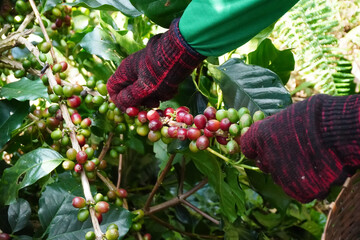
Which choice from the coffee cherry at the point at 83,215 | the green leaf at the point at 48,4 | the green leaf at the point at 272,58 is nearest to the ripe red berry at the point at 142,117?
the coffee cherry at the point at 83,215

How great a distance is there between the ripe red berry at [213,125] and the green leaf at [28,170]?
33 cm

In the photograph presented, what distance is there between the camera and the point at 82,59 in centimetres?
109

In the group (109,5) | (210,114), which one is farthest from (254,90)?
(109,5)

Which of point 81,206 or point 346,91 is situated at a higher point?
point 81,206

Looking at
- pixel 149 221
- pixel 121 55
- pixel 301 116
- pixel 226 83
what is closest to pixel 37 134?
pixel 121 55

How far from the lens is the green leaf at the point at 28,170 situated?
78cm

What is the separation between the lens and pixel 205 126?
2.27 ft

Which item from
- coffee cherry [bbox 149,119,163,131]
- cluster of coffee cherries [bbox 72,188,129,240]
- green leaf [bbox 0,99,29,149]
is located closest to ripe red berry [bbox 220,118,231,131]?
coffee cherry [bbox 149,119,163,131]

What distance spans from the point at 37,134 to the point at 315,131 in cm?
73

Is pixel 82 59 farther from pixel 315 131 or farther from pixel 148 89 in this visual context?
pixel 315 131

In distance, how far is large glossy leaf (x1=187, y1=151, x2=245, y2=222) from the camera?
84 cm

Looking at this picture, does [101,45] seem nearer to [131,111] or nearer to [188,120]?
[131,111]

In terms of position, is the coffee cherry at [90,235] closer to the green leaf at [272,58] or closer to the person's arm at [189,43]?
the person's arm at [189,43]

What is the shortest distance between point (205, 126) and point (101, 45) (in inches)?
15.3
